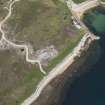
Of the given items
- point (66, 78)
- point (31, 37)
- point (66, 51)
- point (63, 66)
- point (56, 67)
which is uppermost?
point (31, 37)

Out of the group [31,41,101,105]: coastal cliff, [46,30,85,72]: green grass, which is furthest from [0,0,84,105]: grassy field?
[31,41,101,105]: coastal cliff

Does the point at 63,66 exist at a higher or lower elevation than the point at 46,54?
lower

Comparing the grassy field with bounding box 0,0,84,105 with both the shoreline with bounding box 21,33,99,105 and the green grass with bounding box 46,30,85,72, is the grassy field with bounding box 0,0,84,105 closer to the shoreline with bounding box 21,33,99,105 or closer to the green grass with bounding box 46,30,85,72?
the green grass with bounding box 46,30,85,72

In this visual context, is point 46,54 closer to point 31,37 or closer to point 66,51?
point 66,51

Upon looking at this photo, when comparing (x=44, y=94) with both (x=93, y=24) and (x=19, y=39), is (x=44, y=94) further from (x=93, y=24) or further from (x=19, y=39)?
(x=93, y=24)

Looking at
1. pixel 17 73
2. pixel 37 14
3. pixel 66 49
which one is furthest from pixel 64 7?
pixel 17 73

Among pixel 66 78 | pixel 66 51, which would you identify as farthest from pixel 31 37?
pixel 66 78

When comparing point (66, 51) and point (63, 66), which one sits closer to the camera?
point (63, 66)
